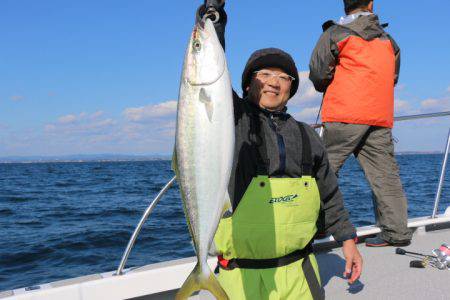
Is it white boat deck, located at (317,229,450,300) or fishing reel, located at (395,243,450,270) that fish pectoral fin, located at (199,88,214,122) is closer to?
white boat deck, located at (317,229,450,300)

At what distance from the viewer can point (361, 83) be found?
3.93m

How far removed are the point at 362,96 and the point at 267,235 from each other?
A: 212 cm

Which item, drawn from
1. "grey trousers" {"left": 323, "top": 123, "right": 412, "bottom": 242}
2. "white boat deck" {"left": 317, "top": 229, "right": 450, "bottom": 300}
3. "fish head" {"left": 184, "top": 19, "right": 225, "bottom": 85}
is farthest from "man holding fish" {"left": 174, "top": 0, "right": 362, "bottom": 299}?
"grey trousers" {"left": 323, "top": 123, "right": 412, "bottom": 242}

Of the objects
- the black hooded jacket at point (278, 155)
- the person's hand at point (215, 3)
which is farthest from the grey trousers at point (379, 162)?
the person's hand at point (215, 3)

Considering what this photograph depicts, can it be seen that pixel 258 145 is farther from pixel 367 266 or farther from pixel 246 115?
pixel 367 266

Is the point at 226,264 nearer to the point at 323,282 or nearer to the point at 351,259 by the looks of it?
the point at 351,259

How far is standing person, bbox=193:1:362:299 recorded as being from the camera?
231cm

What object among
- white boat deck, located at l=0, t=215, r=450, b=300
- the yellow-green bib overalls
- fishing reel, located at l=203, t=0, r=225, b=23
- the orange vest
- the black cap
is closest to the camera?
fishing reel, located at l=203, t=0, r=225, b=23

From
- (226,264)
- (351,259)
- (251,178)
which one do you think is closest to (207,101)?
(251,178)

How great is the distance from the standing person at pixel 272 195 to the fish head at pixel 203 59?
1.39 feet

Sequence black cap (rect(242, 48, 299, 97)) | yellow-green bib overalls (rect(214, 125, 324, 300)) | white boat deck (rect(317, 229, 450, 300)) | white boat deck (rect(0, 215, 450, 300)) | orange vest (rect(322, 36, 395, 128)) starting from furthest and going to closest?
orange vest (rect(322, 36, 395, 128))
white boat deck (rect(317, 229, 450, 300))
white boat deck (rect(0, 215, 450, 300))
black cap (rect(242, 48, 299, 97))
yellow-green bib overalls (rect(214, 125, 324, 300))

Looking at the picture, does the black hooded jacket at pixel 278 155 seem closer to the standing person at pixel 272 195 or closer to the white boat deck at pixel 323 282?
the standing person at pixel 272 195

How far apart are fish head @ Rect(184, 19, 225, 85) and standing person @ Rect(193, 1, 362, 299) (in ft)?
1.39

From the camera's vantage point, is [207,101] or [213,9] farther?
[213,9]
